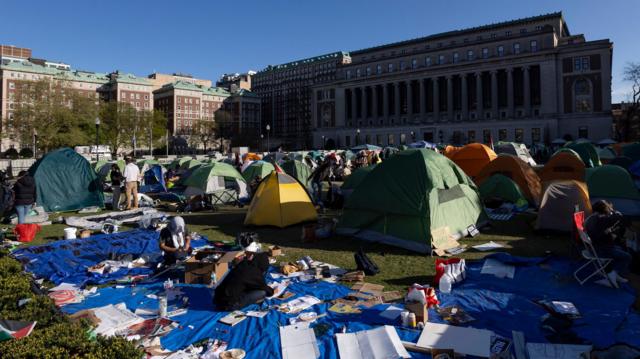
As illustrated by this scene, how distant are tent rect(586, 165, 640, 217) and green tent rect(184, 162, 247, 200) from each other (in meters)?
13.4

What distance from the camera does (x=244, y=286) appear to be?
6.54 meters

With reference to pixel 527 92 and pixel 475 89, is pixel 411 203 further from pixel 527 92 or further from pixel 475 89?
pixel 475 89

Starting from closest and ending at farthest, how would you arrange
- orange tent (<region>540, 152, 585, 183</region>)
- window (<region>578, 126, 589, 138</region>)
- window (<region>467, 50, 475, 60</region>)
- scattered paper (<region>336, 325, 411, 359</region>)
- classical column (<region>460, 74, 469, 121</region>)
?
scattered paper (<region>336, 325, 411, 359</region>) < orange tent (<region>540, 152, 585, 183</region>) < window (<region>578, 126, 589, 138</region>) < classical column (<region>460, 74, 469, 121</region>) < window (<region>467, 50, 475, 60</region>)

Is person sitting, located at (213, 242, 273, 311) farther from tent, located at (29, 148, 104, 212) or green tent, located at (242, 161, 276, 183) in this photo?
green tent, located at (242, 161, 276, 183)

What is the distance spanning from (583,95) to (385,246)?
66645 mm

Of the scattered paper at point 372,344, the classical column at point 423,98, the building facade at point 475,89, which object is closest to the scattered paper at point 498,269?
the scattered paper at point 372,344

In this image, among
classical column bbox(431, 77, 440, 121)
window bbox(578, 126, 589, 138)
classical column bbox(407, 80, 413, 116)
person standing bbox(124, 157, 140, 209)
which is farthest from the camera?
classical column bbox(407, 80, 413, 116)

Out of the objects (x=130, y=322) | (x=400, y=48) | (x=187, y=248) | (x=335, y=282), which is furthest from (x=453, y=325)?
(x=400, y=48)

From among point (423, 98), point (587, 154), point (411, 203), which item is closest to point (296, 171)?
point (411, 203)

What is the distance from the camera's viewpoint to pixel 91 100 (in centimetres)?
5488

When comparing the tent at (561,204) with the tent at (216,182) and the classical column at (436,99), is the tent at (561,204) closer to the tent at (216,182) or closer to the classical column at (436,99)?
the tent at (216,182)

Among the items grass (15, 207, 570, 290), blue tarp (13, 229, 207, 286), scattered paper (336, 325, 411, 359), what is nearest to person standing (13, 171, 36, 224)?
grass (15, 207, 570, 290)

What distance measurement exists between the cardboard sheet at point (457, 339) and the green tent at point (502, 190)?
34.1 ft

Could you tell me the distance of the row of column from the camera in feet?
225
